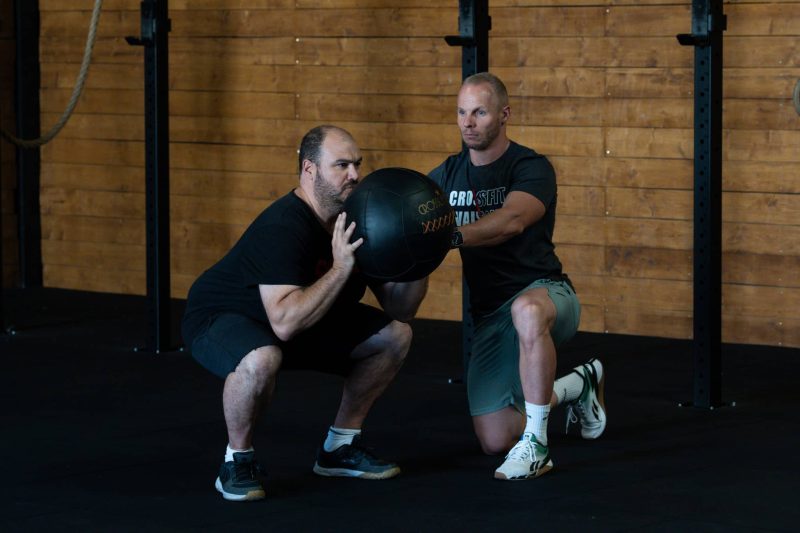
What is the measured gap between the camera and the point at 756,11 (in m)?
5.49

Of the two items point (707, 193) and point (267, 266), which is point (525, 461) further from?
point (707, 193)

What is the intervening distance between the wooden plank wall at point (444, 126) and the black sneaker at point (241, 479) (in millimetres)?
2870

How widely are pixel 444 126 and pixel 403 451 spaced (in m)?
2.60

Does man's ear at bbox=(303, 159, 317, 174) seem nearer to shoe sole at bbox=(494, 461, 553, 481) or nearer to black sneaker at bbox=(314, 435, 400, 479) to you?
black sneaker at bbox=(314, 435, 400, 479)

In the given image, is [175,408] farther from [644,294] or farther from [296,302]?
[644,294]

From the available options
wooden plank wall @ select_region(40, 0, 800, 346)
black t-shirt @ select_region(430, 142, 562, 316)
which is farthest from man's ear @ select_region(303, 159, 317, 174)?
wooden plank wall @ select_region(40, 0, 800, 346)

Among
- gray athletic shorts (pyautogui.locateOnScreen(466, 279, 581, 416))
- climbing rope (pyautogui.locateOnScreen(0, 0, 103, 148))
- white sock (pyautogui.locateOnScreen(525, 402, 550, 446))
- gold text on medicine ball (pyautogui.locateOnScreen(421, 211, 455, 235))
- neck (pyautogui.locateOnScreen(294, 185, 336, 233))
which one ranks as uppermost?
climbing rope (pyautogui.locateOnScreen(0, 0, 103, 148))

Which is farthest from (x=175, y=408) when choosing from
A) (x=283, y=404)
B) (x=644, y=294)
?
(x=644, y=294)

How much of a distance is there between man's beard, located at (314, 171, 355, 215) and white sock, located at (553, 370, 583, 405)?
0.89m

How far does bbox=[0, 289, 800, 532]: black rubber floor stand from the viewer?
10.5 feet

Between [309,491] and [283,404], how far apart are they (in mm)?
1158

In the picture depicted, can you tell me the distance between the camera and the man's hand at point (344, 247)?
325cm

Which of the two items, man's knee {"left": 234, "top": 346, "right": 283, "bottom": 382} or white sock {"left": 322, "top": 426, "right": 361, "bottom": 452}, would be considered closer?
man's knee {"left": 234, "top": 346, "right": 283, "bottom": 382}

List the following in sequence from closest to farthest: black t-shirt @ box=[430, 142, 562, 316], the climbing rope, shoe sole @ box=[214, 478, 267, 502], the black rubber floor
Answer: the black rubber floor, shoe sole @ box=[214, 478, 267, 502], black t-shirt @ box=[430, 142, 562, 316], the climbing rope
